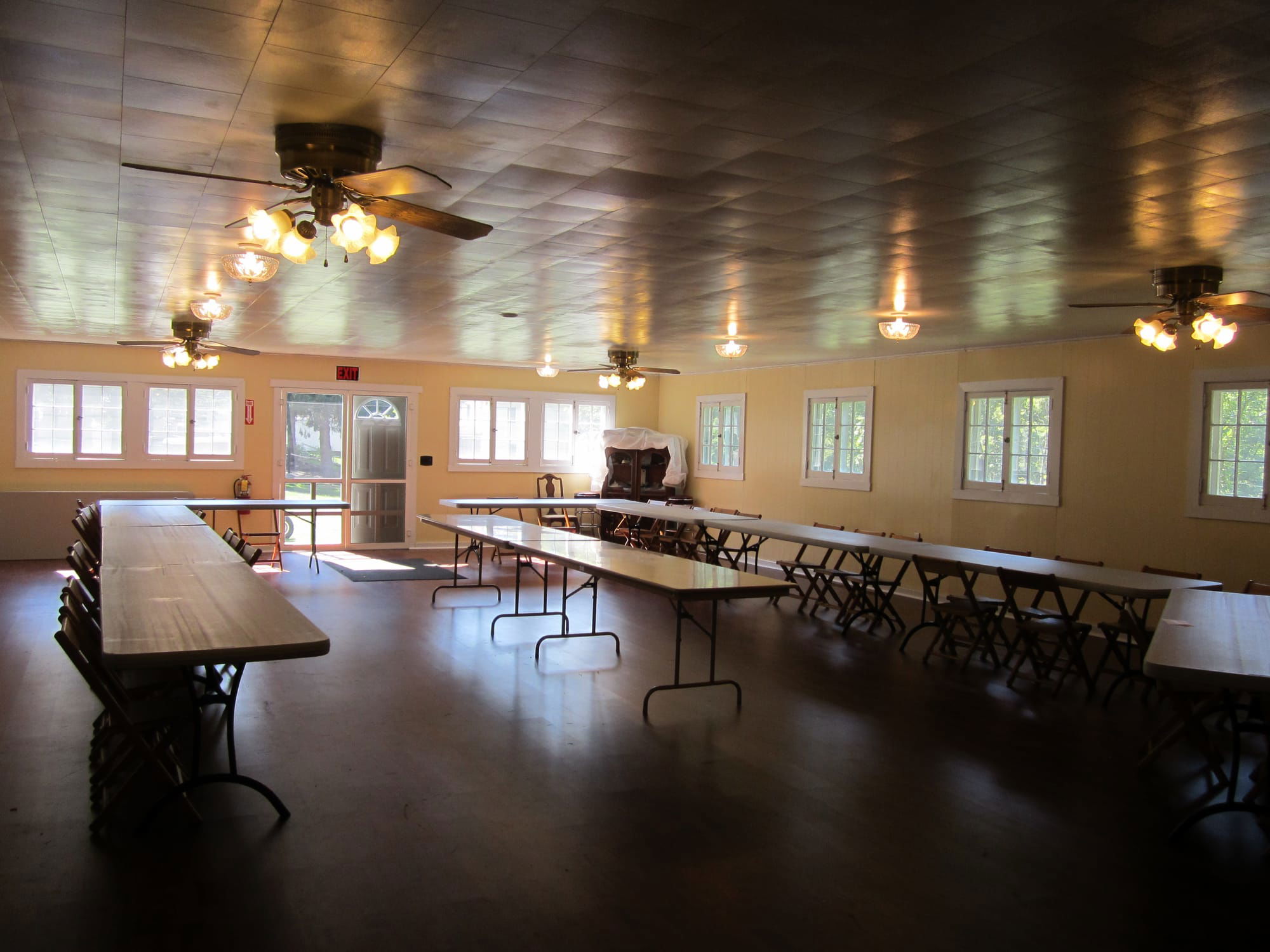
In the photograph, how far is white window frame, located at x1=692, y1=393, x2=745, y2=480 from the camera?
12484 millimetres

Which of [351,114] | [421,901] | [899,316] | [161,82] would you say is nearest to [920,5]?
[351,114]

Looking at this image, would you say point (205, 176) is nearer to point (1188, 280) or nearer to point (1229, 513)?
point (1188, 280)

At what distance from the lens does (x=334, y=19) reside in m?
2.43

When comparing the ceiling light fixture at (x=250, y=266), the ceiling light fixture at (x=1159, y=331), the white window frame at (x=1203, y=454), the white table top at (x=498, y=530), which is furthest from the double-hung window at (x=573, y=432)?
the ceiling light fixture at (x=1159, y=331)

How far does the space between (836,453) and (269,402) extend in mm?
7431

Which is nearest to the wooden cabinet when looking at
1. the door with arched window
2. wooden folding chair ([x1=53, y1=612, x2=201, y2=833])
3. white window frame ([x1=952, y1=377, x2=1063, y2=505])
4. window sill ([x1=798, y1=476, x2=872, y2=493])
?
window sill ([x1=798, y1=476, x2=872, y2=493])

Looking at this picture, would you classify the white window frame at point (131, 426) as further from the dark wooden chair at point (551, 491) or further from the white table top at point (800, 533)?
the white table top at point (800, 533)

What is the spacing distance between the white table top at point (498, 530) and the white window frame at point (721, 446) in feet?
14.8

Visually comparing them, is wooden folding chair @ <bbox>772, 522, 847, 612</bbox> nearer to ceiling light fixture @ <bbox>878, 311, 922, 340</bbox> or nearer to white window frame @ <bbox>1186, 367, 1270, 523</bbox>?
ceiling light fixture @ <bbox>878, 311, 922, 340</bbox>

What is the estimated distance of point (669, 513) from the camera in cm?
976

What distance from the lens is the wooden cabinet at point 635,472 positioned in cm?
1333

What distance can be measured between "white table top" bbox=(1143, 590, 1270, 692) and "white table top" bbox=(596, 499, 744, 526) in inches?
185

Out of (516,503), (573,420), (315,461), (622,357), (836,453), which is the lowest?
(516,503)

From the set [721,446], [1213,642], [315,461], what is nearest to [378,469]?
[315,461]
